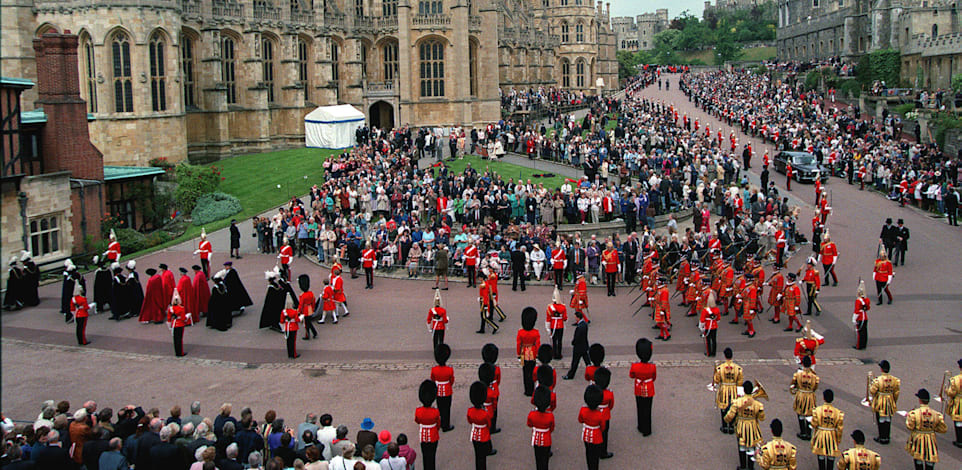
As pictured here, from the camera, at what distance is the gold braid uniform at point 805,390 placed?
45.3 feet

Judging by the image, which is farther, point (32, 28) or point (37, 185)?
point (32, 28)

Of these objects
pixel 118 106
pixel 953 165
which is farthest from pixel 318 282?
pixel 953 165

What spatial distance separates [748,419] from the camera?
42.2 ft

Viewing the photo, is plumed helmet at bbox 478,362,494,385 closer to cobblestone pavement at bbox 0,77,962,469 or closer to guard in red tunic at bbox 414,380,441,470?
guard in red tunic at bbox 414,380,441,470

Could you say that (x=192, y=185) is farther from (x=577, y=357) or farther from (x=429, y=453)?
(x=429, y=453)

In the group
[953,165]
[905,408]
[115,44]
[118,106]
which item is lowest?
[905,408]

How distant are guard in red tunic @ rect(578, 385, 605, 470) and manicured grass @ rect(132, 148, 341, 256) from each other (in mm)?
24154

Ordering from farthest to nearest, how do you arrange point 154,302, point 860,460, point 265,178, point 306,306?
point 265,178 → point 154,302 → point 306,306 → point 860,460

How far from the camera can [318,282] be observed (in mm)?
26219

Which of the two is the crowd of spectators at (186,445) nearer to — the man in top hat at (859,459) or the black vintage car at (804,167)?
the man in top hat at (859,459)

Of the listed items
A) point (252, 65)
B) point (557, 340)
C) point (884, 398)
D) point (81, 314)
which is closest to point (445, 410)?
point (557, 340)

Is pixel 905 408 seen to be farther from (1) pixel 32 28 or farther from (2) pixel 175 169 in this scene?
(1) pixel 32 28

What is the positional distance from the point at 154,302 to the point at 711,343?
14.5 m

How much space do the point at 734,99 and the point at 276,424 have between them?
55.6m
